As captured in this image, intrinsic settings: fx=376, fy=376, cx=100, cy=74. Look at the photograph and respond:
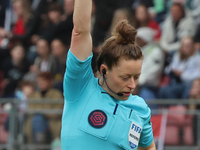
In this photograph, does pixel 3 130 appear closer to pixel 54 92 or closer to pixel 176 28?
pixel 54 92

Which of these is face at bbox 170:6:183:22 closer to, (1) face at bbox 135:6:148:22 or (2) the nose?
(1) face at bbox 135:6:148:22

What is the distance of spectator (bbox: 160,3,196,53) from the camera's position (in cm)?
689

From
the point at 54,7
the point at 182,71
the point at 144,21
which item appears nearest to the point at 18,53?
the point at 54,7

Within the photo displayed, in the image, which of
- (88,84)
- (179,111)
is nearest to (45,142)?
(179,111)

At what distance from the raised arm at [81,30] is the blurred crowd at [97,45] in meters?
3.43

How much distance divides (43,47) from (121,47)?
5933 millimetres

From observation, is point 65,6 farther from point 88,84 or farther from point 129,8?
point 88,84

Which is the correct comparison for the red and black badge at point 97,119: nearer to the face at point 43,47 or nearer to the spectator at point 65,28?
the spectator at point 65,28

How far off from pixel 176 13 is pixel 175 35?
41 centimetres

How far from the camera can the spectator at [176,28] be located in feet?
22.6

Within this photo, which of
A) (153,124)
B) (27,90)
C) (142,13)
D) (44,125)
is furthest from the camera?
(27,90)

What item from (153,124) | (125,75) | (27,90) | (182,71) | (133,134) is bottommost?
(133,134)

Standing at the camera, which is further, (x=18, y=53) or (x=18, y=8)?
(x=18, y=8)

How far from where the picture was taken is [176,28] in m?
7.09
